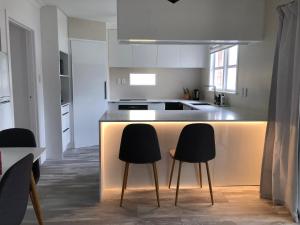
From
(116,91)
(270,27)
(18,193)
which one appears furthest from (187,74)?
(18,193)

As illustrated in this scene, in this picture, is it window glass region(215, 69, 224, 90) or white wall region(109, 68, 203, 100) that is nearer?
window glass region(215, 69, 224, 90)

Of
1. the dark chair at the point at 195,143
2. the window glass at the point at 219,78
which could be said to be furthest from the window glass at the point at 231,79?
the dark chair at the point at 195,143

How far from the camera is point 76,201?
305 centimetres

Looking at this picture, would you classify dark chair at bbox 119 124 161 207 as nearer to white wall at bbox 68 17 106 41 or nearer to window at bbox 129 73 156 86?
white wall at bbox 68 17 106 41

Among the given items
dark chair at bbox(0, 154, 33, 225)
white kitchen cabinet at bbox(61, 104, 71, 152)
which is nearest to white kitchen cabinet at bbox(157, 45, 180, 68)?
white kitchen cabinet at bbox(61, 104, 71, 152)

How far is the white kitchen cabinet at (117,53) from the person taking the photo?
5.83m

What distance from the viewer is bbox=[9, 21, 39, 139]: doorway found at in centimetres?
397

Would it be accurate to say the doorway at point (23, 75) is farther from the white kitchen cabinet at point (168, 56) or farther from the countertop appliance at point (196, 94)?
the countertop appliance at point (196, 94)

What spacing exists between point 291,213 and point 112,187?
1.99m

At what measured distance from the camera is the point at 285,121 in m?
2.83

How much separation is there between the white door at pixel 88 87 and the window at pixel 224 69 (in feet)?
7.29

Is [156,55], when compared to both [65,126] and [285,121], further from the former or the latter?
[285,121]

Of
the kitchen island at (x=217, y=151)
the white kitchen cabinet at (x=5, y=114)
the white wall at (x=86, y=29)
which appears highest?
the white wall at (x=86, y=29)

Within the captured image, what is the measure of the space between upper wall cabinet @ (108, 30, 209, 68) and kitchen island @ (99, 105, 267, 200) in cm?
278
